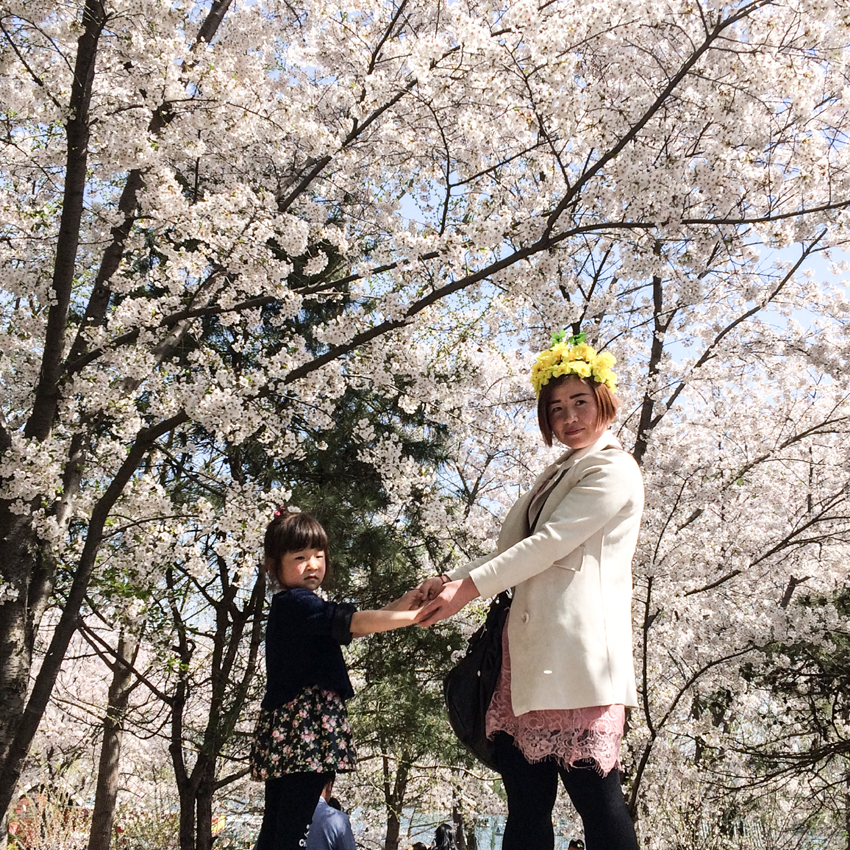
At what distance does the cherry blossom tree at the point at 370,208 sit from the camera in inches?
160

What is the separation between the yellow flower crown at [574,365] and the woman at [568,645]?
17 centimetres

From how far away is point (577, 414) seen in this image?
2119mm

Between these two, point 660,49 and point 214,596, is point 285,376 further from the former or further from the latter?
point 214,596

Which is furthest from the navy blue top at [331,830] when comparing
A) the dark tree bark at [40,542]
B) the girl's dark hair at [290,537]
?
the dark tree bark at [40,542]

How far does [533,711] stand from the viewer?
1831mm

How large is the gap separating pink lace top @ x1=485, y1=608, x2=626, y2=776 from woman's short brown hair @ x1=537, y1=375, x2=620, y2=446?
687 millimetres

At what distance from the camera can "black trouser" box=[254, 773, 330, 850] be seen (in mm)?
2062

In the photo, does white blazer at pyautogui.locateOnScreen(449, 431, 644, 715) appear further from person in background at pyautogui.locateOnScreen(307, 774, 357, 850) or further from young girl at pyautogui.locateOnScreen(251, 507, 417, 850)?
person in background at pyautogui.locateOnScreen(307, 774, 357, 850)

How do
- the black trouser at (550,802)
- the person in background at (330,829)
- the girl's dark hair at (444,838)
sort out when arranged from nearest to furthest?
the black trouser at (550,802) < the person in background at (330,829) < the girl's dark hair at (444,838)

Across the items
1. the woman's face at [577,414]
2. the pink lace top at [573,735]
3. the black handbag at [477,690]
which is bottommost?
the pink lace top at [573,735]

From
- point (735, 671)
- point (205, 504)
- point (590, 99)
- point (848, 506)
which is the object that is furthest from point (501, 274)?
point (848, 506)

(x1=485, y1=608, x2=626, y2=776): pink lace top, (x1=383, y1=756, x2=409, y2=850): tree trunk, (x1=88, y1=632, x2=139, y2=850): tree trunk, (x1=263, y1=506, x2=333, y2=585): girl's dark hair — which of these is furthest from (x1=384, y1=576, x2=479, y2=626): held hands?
(x1=383, y1=756, x2=409, y2=850): tree trunk

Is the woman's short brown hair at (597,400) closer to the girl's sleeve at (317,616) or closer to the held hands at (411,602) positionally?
the held hands at (411,602)

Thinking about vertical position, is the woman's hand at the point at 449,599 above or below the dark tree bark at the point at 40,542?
below
